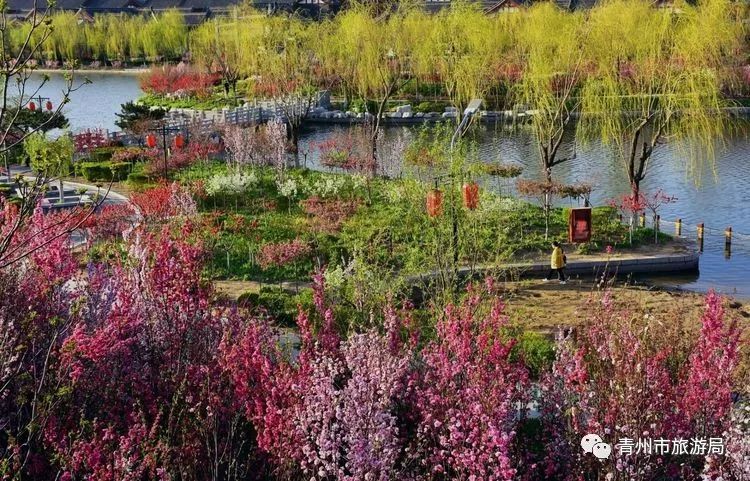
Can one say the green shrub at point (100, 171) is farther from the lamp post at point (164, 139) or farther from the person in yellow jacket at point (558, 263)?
the person in yellow jacket at point (558, 263)

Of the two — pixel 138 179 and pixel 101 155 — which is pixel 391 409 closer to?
pixel 138 179

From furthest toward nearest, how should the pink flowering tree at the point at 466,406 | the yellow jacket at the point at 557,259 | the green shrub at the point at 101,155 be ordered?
1. the green shrub at the point at 101,155
2. the yellow jacket at the point at 557,259
3. the pink flowering tree at the point at 466,406

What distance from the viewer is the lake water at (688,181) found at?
14.6 metres

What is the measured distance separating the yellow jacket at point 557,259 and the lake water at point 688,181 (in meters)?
1.97

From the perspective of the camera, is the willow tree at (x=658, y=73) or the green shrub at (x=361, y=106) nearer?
the willow tree at (x=658, y=73)

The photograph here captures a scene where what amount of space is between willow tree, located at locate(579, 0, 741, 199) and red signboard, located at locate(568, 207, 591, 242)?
6.41 feet

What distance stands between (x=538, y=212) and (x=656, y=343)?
31.3ft

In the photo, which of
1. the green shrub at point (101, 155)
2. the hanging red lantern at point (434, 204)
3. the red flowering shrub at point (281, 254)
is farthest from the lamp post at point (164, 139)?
the hanging red lantern at point (434, 204)

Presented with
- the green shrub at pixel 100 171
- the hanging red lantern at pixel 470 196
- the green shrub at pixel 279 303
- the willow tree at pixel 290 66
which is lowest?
the green shrub at pixel 279 303

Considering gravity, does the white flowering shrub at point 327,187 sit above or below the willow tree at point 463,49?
below

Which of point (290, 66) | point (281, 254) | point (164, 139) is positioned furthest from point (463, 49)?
point (281, 254)

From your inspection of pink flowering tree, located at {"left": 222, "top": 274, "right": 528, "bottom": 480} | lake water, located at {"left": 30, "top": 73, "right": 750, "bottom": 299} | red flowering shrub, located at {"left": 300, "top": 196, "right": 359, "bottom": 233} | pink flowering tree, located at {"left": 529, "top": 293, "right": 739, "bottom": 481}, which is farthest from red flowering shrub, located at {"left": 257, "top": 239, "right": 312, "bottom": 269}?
pink flowering tree, located at {"left": 529, "top": 293, "right": 739, "bottom": 481}

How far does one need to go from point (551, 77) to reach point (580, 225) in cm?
657

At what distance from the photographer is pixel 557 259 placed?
42.7 feet
